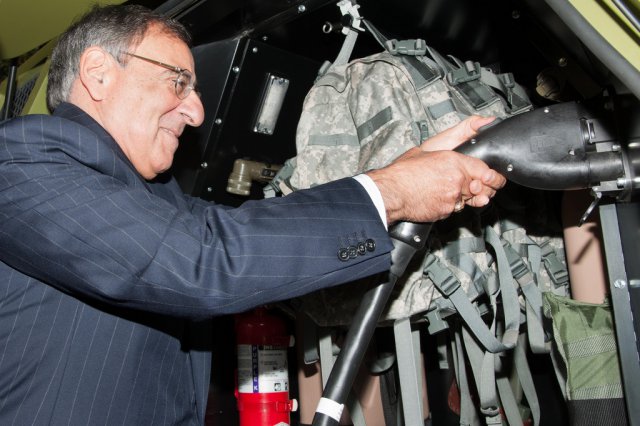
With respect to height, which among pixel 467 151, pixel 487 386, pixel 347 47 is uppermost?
pixel 347 47

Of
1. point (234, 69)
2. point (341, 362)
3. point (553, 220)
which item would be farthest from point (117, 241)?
point (553, 220)

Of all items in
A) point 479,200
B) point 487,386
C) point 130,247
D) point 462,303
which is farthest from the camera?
point 487,386

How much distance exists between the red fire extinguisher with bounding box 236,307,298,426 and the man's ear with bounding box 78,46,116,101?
1176 millimetres

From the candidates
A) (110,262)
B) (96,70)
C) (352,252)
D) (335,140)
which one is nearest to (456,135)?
(335,140)

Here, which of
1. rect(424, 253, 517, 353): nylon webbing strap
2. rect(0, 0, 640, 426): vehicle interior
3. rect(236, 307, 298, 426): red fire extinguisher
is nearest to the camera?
rect(0, 0, 640, 426): vehicle interior

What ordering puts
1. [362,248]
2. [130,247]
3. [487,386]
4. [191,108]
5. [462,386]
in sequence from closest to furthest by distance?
1. [130,247]
2. [362,248]
3. [487,386]
4. [191,108]
5. [462,386]

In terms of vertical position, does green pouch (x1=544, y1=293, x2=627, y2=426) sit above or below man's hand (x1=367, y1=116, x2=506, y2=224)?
below

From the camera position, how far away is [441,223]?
2.03 meters

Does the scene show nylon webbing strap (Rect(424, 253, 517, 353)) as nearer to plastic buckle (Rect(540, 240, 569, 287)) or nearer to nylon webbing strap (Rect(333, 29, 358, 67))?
plastic buckle (Rect(540, 240, 569, 287))

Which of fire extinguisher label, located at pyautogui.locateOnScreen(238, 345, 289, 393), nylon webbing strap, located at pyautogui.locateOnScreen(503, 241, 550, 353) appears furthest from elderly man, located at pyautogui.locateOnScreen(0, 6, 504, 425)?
fire extinguisher label, located at pyautogui.locateOnScreen(238, 345, 289, 393)

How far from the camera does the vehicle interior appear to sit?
1.60 metres

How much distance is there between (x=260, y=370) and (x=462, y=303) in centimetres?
106

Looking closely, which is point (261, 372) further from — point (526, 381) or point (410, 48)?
point (410, 48)

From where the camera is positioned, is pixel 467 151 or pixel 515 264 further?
pixel 515 264
